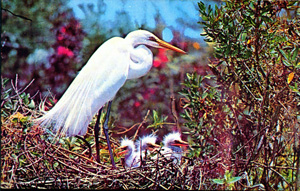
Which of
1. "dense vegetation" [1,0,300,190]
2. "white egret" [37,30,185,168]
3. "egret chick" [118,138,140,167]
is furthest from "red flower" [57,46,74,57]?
"egret chick" [118,138,140,167]

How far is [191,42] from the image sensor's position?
7.50 feet

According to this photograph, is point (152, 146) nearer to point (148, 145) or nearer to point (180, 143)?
point (148, 145)

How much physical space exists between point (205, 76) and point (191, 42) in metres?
0.20

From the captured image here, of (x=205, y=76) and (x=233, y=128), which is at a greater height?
(x=205, y=76)

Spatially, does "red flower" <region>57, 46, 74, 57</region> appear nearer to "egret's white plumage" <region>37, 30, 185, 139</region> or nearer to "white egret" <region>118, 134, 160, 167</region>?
"egret's white plumage" <region>37, 30, 185, 139</region>

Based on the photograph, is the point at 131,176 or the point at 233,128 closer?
the point at 131,176

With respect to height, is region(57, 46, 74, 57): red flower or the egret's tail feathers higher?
region(57, 46, 74, 57): red flower

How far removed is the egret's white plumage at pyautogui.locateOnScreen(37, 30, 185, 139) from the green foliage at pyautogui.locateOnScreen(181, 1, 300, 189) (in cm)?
30

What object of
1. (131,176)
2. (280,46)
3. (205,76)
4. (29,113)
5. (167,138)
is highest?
(280,46)

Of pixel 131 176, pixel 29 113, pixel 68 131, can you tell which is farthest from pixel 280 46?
pixel 29 113

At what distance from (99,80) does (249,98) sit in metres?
0.78

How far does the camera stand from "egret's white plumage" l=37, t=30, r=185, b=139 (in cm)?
216

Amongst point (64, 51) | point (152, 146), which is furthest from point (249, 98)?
point (64, 51)

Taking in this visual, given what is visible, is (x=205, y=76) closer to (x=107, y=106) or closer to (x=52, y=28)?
(x=107, y=106)
